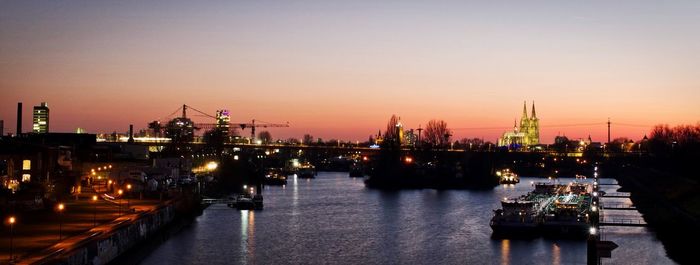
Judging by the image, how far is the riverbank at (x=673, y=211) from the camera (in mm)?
26312

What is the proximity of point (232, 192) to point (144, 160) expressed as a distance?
7.44m

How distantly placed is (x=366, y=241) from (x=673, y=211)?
14.0 m

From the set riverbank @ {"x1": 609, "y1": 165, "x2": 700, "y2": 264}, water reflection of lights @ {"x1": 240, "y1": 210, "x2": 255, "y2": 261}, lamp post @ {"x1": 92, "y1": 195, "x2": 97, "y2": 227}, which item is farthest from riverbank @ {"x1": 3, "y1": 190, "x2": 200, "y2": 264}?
riverbank @ {"x1": 609, "y1": 165, "x2": 700, "y2": 264}

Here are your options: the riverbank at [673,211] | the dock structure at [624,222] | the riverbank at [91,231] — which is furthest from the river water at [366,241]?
the riverbank at [91,231]

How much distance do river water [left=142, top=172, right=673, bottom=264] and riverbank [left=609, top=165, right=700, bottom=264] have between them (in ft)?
1.95

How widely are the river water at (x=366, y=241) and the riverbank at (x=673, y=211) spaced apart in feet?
1.95

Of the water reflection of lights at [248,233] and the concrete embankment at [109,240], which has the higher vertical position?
the concrete embankment at [109,240]

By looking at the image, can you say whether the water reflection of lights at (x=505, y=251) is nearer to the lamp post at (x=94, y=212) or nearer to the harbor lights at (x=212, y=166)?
the lamp post at (x=94, y=212)

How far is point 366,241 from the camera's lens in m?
27.8

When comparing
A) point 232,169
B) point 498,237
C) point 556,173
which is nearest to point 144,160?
point 232,169

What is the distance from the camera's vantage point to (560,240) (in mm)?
28266

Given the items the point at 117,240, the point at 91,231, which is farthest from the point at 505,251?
the point at 91,231

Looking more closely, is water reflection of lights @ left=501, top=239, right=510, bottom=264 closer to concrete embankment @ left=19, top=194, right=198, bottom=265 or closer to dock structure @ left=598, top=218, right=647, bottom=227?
dock structure @ left=598, top=218, right=647, bottom=227

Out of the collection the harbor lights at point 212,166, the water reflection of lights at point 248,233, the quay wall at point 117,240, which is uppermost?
the harbor lights at point 212,166
